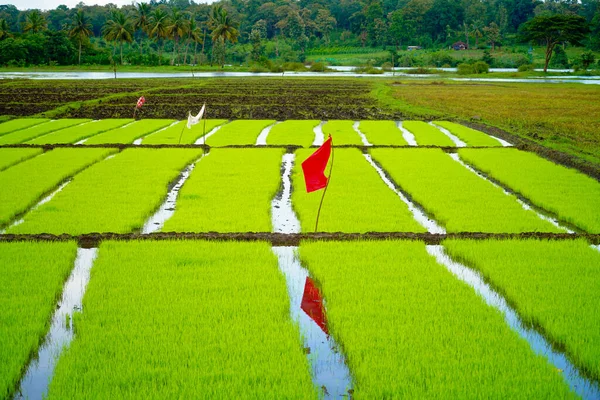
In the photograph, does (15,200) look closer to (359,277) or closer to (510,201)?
(359,277)

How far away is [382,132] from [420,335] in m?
12.6

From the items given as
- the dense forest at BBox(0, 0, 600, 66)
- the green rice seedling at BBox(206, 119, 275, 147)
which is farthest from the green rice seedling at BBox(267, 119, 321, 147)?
the dense forest at BBox(0, 0, 600, 66)

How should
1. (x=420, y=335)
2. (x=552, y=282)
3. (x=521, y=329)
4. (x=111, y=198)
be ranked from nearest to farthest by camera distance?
1. (x=420, y=335)
2. (x=521, y=329)
3. (x=552, y=282)
4. (x=111, y=198)

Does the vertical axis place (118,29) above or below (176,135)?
above

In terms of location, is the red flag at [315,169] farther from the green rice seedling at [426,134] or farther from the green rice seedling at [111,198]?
the green rice seedling at [426,134]

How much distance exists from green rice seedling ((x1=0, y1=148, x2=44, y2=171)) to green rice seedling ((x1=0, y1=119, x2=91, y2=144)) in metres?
1.78

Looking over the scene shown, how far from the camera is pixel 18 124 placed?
57.8ft

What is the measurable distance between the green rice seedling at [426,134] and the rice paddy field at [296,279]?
306cm

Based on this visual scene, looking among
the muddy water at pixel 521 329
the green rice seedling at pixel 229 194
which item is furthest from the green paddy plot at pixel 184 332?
the muddy water at pixel 521 329

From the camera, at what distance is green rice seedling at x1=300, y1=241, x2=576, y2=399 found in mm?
3529

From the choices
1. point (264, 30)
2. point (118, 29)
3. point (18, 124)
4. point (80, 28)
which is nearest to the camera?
point (18, 124)

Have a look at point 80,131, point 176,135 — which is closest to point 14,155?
point 80,131

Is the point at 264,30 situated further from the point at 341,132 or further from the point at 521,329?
the point at 521,329

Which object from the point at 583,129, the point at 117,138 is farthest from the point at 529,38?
the point at 117,138
